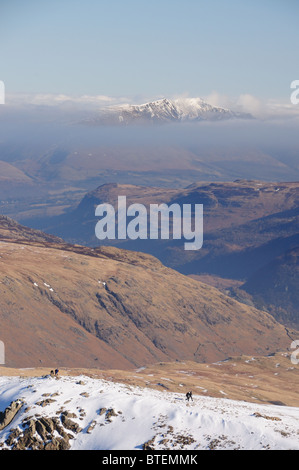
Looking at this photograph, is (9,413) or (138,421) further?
(9,413)

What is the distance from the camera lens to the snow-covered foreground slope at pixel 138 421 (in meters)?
62.9

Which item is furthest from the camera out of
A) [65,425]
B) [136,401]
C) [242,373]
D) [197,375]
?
[242,373]

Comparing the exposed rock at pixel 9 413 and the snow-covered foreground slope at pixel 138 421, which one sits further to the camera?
the exposed rock at pixel 9 413

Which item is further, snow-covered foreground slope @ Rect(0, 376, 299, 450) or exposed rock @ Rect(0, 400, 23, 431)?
exposed rock @ Rect(0, 400, 23, 431)

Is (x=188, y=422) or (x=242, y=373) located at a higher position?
(x=188, y=422)

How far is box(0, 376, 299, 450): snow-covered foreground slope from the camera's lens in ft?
206

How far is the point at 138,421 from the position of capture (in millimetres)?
66688

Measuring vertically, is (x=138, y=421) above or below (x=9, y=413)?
below
